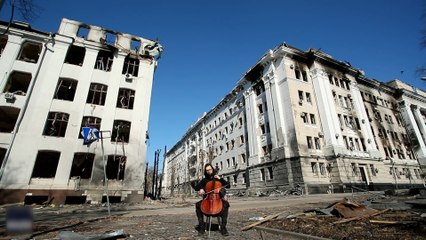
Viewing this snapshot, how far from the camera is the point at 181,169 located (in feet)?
212

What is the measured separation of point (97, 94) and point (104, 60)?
13.1ft

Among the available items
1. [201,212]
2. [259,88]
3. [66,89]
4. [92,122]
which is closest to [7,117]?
[66,89]

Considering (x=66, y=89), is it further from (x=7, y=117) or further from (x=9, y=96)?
(x=7, y=117)

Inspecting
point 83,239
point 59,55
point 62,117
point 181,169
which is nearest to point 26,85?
point 59,55

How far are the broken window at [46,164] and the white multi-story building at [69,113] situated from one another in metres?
0.06

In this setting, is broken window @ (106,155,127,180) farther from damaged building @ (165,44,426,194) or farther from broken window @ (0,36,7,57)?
damaged building @ (165,44,426,194)

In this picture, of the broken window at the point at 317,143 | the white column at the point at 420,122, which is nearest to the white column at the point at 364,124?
the broken window at the point at 317,143

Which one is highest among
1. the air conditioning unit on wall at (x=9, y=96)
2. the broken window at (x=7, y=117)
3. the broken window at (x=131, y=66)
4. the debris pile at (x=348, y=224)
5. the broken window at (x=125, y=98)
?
the broken window at (x=131, y=66)

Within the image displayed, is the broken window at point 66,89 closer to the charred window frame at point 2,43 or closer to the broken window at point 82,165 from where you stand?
the charred window frame at point 2,43

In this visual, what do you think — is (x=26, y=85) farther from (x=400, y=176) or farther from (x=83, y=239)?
(x=400, y=176)

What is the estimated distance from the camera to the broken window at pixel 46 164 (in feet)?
55.1

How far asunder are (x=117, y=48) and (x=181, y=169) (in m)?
48.6

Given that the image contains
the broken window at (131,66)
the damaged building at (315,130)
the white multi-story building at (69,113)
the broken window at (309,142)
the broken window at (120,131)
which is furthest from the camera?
the broken window at (309,142)

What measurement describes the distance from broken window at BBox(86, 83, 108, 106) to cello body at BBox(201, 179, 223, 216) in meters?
17.3
